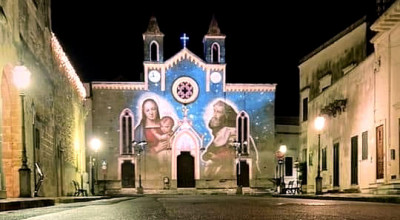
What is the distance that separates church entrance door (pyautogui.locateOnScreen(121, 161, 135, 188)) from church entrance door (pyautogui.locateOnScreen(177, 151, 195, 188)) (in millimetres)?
3861

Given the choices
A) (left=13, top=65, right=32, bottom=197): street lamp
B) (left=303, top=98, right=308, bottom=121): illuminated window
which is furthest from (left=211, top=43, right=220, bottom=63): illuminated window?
(left=13, top=65, right=32, bottom=197): street lamp

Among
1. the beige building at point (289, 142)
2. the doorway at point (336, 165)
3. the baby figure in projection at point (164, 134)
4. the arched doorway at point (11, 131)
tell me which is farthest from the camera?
the beige building at point (289, 142)

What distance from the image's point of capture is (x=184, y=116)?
5162cm

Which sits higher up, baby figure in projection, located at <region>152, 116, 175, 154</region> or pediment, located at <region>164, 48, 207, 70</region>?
pediment, located at <region>164, 48, 207, 70</region>

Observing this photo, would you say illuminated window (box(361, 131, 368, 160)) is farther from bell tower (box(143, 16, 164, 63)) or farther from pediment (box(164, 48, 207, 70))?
bell tower (box(143, 16, 164, 63))

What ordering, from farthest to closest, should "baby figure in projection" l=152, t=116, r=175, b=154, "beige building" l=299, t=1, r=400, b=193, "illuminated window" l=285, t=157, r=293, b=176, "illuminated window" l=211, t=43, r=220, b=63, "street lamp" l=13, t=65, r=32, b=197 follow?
"illuminated window" l=285, t=157, r=293, b=176 < "illuminated window" l=211, t=43, r=220, b=63 < "baby figure in projection" l=152, t=116, r=175, b=154 < "beige building" l=299, t=1, r=400, b=193 < "street lamp" l=13, t=65, r=32, b=197

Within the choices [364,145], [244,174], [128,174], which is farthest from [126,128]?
[364,145]

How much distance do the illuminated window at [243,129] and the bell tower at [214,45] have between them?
498 centimetres

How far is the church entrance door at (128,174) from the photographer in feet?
165

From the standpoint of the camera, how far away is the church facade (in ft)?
166

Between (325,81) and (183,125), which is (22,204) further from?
(183,125)

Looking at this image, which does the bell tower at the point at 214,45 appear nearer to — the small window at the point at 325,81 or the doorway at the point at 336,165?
the small window at the point at 325,81

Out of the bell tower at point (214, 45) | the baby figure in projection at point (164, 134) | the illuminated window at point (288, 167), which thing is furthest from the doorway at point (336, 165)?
the illuminated window at point (288, 167)

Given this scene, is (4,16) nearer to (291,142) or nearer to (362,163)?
(362,163)
